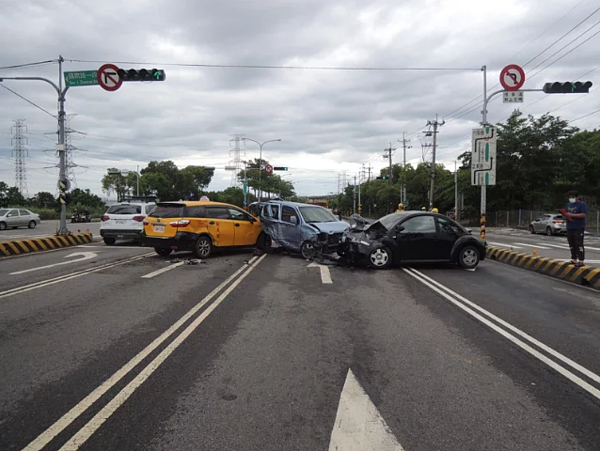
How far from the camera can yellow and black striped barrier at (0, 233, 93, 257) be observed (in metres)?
13.1

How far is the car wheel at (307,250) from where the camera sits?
12701mm

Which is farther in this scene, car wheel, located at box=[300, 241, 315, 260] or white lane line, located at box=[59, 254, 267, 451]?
car wheel, located at box=[300, 241, 315, 260]

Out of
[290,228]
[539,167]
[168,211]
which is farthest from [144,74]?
[539,167]

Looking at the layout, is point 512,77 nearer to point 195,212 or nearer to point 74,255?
point 195,212

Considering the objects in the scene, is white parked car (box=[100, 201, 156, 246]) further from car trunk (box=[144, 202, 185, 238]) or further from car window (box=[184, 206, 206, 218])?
car window (box=[184, 206, 206, 218])

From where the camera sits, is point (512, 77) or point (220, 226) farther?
point (512, 77)

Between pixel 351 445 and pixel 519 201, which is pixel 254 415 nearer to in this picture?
pixel 351 445

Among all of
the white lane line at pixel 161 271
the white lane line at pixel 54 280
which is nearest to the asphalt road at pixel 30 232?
the white lane line at pixel 54 280

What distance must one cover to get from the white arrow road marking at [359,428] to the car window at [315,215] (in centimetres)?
966

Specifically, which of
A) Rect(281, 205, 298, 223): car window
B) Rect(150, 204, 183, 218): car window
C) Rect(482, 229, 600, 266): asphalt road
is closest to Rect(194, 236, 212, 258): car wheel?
Rect(150, 204, 183, 218): car window

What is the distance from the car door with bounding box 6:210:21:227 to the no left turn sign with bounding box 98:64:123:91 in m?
19.7

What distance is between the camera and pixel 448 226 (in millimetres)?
11156

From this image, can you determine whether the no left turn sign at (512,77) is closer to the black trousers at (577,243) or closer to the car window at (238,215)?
the black trousers at (577,243)

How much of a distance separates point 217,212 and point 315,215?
309 centimetres
